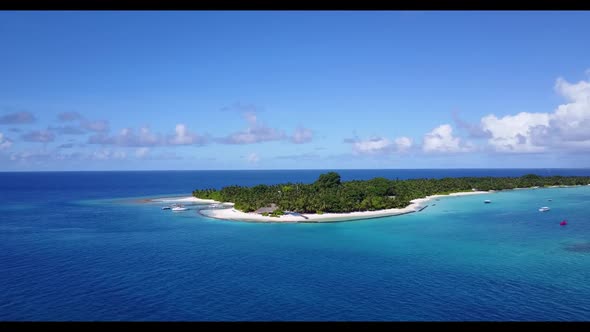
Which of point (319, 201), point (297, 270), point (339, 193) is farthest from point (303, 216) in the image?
point (297, 270)

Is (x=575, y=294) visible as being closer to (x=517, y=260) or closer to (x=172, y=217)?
(x=517, y=260)

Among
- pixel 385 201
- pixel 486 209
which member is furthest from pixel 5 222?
pixel 486 209

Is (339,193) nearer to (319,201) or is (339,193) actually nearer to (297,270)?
(319,201)

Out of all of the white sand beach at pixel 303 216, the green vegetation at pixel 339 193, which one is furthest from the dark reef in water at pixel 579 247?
the green vegetation at pixel 339 193

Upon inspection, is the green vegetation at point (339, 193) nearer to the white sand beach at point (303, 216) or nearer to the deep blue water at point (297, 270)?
the white sand beach at point (303, 216)
